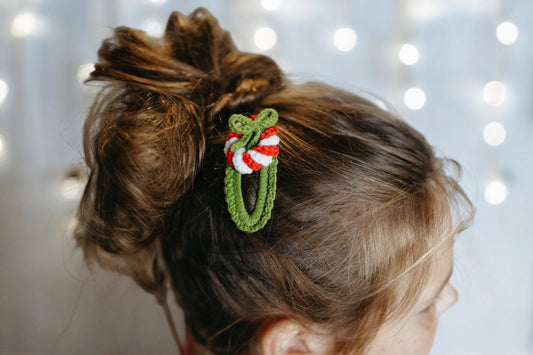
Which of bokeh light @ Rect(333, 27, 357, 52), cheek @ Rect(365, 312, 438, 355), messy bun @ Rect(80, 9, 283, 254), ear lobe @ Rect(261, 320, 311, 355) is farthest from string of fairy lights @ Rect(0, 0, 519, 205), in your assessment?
ear lobe @ Rect(261, 320, 311, 355)

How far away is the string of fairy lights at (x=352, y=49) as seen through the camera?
39.2 inches

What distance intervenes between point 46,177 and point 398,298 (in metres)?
0.83

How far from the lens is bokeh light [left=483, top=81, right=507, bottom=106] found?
1.09m

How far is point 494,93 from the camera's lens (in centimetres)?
109

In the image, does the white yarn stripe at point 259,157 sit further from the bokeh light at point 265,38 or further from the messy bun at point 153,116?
the bokeh light at point 265,38

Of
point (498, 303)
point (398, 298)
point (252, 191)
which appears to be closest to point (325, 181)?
point (252, 191)

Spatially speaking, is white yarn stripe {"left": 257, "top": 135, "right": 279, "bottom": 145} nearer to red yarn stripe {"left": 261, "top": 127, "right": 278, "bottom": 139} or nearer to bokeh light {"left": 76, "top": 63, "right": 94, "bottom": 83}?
red yarn stripe {"left": 261, "top": 127, "right": 278, "bottom": 139}

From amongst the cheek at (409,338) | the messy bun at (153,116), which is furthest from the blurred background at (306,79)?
the cheek at (409,338)

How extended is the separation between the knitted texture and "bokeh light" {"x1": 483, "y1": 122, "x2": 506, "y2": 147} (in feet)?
2.53

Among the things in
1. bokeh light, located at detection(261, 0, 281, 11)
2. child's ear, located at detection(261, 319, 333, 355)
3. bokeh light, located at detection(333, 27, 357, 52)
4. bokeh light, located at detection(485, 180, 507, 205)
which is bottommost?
child's ear, located at detection(261, 319, 333, 355)

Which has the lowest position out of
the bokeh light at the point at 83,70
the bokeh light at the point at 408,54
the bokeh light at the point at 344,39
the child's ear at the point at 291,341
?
the child's ear at the point at 291,341

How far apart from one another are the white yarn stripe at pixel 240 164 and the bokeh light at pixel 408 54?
0.70 metres

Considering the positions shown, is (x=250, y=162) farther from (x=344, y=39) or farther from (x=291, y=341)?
(x=344, y=39)

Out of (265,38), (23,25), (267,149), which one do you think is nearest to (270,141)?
(267,149)
